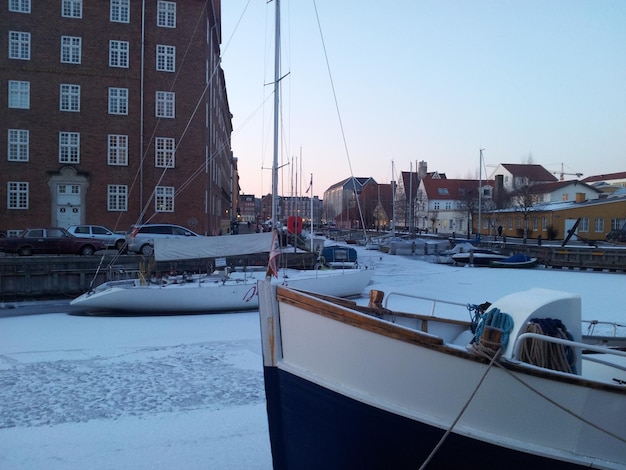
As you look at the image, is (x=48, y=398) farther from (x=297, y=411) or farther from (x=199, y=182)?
(x=199, y=182)

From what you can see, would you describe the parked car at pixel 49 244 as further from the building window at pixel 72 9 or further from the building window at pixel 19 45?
the building window at pixel 72 9

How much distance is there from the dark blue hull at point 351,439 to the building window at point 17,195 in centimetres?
3613

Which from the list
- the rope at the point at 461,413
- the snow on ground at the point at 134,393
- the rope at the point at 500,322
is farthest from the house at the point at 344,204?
the rope at the point at 461,413

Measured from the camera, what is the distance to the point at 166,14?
3766cm

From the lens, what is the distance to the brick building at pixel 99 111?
3597 cm

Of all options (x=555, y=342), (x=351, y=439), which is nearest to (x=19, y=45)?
(x=351, y=439)

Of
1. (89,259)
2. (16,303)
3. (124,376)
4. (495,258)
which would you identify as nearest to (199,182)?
(89,259)

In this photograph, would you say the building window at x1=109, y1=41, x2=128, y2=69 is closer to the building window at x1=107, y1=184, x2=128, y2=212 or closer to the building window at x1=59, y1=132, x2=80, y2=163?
the building window at x1=59, y1=132, x2=80, y2=163

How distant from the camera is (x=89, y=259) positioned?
24.4m

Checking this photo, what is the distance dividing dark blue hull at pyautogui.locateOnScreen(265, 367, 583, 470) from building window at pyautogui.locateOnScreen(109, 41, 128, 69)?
121 ft

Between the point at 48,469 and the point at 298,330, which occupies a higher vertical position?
the point at 298,330

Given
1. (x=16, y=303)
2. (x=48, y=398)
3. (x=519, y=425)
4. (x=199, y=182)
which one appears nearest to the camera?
(x=519, y=425)

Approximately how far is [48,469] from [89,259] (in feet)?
66.3

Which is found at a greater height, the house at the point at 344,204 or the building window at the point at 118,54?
the building window at the point at 118,54
